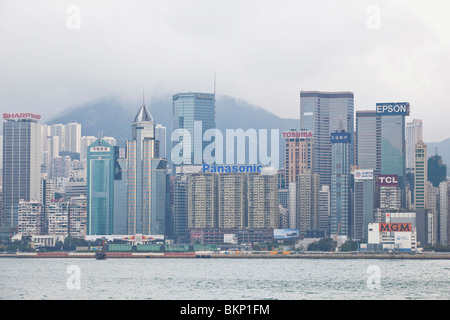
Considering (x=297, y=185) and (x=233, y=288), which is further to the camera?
(x=297, y=185)

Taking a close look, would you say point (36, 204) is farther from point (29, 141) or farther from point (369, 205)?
point (369, 205)

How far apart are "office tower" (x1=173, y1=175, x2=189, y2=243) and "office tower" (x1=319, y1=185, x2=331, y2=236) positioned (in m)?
20.8

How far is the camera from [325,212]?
15138 cm

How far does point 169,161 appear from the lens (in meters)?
175

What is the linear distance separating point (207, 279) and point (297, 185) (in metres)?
92.0

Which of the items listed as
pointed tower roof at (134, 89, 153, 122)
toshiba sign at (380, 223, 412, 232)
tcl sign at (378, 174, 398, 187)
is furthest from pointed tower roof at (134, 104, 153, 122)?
toshiba sign at (380, 223, 412, 232)

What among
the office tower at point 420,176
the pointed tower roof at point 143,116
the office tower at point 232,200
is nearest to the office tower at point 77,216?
the pointed tower roof at point 143,116

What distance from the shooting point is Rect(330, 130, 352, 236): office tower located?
145125mm

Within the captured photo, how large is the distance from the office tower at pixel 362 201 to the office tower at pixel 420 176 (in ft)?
21.6

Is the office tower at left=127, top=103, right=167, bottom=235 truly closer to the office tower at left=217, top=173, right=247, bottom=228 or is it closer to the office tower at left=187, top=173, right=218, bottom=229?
the office tower at left=187, top=173, right=218, bottom=229

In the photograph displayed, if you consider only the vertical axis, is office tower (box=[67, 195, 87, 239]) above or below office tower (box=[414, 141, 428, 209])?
below
